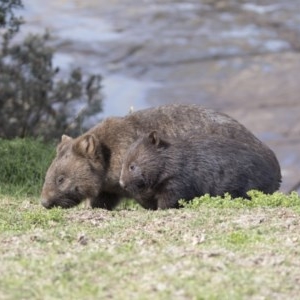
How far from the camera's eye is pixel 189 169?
10359 mm

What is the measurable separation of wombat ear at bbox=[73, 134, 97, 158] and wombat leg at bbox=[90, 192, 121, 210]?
1.69ft

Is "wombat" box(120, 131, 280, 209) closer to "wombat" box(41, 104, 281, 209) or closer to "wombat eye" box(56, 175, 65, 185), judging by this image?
"wombat" box(41, 104, 281, 209)

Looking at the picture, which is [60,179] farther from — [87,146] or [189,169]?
[189,169]

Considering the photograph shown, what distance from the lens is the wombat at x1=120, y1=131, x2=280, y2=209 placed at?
33.9 feet

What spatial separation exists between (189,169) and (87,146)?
121cm

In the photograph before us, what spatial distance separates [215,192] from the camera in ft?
33.9

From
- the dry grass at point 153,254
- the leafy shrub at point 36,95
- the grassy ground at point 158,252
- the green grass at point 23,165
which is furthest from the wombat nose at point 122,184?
the leafy shrub at point 36,95

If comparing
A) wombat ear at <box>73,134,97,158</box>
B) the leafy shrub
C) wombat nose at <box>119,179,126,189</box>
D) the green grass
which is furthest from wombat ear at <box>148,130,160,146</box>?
the leafy shrub

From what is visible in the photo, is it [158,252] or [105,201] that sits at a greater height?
[158,252]

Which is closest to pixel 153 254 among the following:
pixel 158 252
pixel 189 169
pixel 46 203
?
pixel 158 252

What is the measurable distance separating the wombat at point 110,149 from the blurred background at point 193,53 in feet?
21.2

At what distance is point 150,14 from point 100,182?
13.7 m

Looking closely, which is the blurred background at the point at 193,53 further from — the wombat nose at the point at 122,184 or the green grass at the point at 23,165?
the wombat nose at the point at 122,184

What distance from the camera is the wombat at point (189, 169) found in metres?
10.3
